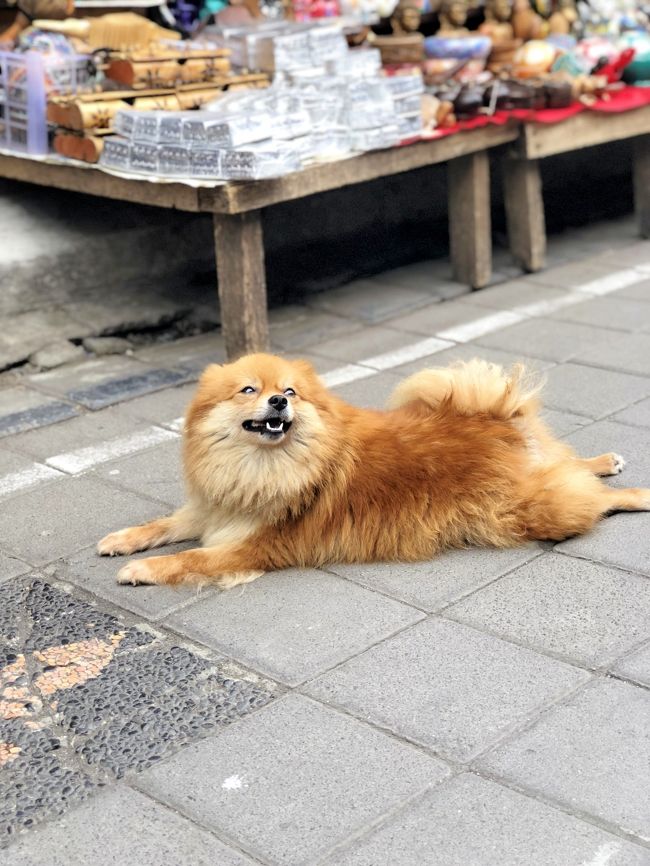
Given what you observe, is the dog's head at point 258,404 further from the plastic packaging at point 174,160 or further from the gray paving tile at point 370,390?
the plastic packaging at point 174,160

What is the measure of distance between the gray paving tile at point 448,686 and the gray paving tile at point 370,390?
6.34 feet

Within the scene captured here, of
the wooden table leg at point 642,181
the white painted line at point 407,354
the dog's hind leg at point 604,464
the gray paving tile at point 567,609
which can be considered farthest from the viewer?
the wooden table leg at point 642,181

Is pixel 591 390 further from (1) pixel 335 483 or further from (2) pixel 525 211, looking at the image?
(2) pixel 525 211

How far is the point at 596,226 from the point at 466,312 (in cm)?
223

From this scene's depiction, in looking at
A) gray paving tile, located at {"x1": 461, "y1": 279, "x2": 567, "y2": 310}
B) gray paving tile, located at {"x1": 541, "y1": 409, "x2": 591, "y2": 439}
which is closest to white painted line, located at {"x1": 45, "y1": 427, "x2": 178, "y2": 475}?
gray paving tile, located at {"x1": 541, "y1": 409, "x2": 591, "y2": 439}

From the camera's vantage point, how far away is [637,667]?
299 centimetres

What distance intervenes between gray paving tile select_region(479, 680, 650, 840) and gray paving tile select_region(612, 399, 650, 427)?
6.34ft

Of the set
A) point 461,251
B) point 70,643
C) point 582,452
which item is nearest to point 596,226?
point 461,251

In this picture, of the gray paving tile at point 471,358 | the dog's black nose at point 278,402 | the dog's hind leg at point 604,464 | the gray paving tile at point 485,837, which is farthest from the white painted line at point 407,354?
the gray paving tile at point 485,837

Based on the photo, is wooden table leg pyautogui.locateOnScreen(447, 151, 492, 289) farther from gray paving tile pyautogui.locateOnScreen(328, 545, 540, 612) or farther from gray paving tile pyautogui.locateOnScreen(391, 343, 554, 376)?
gray paving tile pyautogui.locateOnScreen(328, 545, 540, 612)

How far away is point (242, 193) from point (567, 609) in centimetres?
262

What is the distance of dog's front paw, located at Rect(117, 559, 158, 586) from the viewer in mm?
3514

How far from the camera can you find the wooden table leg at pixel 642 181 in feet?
25.0

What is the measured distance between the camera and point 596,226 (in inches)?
320
